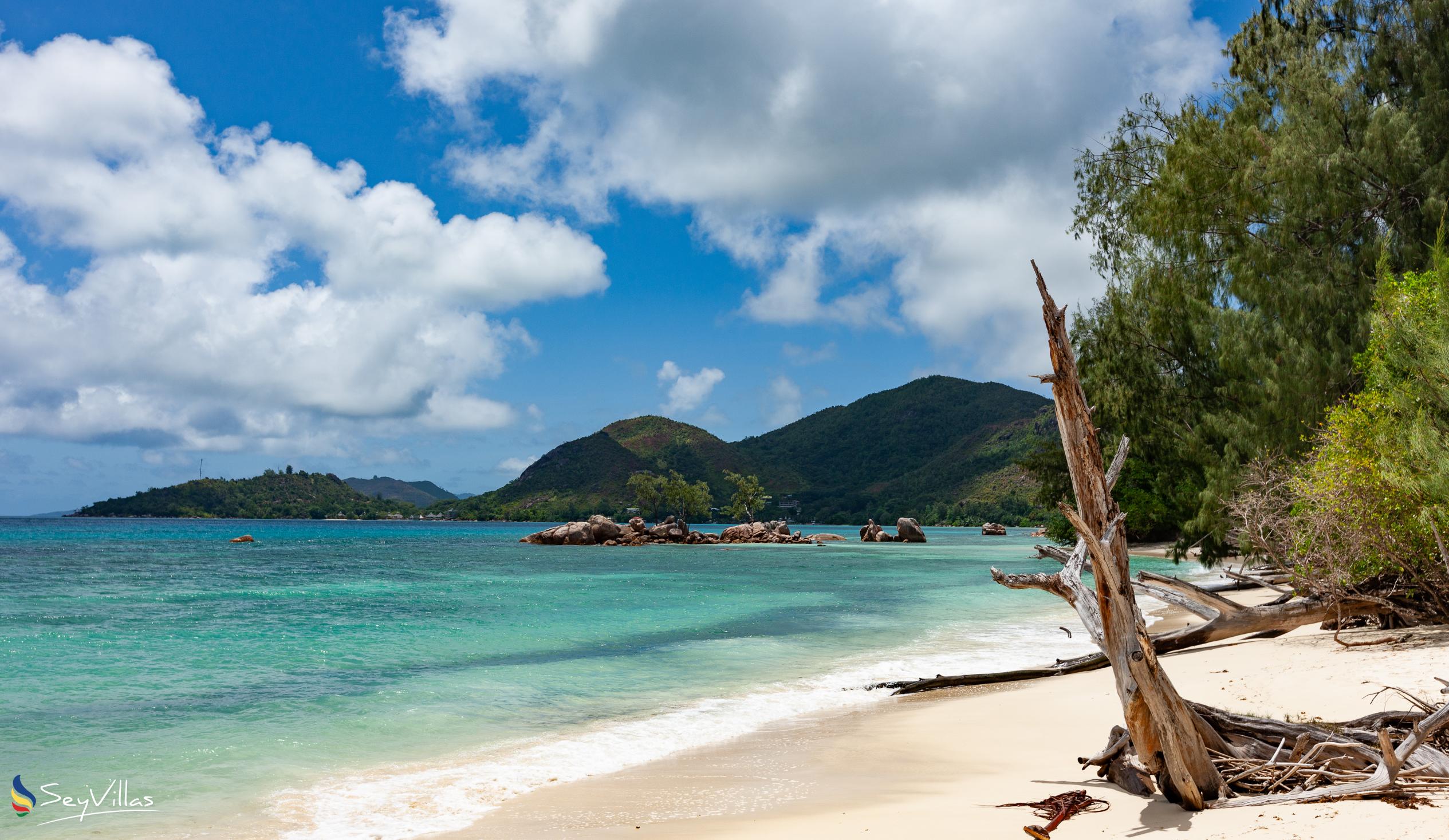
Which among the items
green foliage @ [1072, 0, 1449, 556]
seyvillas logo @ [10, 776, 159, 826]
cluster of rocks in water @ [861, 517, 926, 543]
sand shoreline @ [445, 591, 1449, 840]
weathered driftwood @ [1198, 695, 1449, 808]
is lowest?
cluster of rocks in water @ [861, 517, 926, 543]

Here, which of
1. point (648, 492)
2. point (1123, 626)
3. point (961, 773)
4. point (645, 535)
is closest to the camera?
point (1123, 626)

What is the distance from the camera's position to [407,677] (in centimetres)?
1462

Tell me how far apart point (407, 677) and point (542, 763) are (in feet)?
22.0

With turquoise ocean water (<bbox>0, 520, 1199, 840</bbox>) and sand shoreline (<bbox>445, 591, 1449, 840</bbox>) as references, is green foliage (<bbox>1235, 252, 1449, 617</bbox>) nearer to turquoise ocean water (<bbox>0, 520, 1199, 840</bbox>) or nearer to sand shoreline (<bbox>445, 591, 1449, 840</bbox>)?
sand shoreline (<bbox>445, 591, 1449, 840</bbox>)

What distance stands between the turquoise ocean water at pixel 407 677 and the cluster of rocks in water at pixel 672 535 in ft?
154

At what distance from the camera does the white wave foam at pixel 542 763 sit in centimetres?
723

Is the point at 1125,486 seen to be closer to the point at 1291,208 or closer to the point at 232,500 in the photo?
the point at 1291,208

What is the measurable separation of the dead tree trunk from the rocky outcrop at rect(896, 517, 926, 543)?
88053 millimetres

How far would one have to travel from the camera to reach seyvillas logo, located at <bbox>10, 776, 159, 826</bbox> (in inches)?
297

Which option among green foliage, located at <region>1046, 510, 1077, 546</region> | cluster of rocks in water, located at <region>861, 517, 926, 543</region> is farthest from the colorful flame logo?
cluster of rocks in water, located at <region>861, 517, 926, 543</region>

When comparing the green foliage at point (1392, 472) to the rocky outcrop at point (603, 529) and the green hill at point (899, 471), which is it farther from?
the green hill at point (899, 471)

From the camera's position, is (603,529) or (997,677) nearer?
(997,677)

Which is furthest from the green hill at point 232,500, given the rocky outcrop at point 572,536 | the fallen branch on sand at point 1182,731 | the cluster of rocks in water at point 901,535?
the fallen branch on sand at point 1182,731

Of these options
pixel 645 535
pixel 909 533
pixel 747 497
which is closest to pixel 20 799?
pixel 645 535
